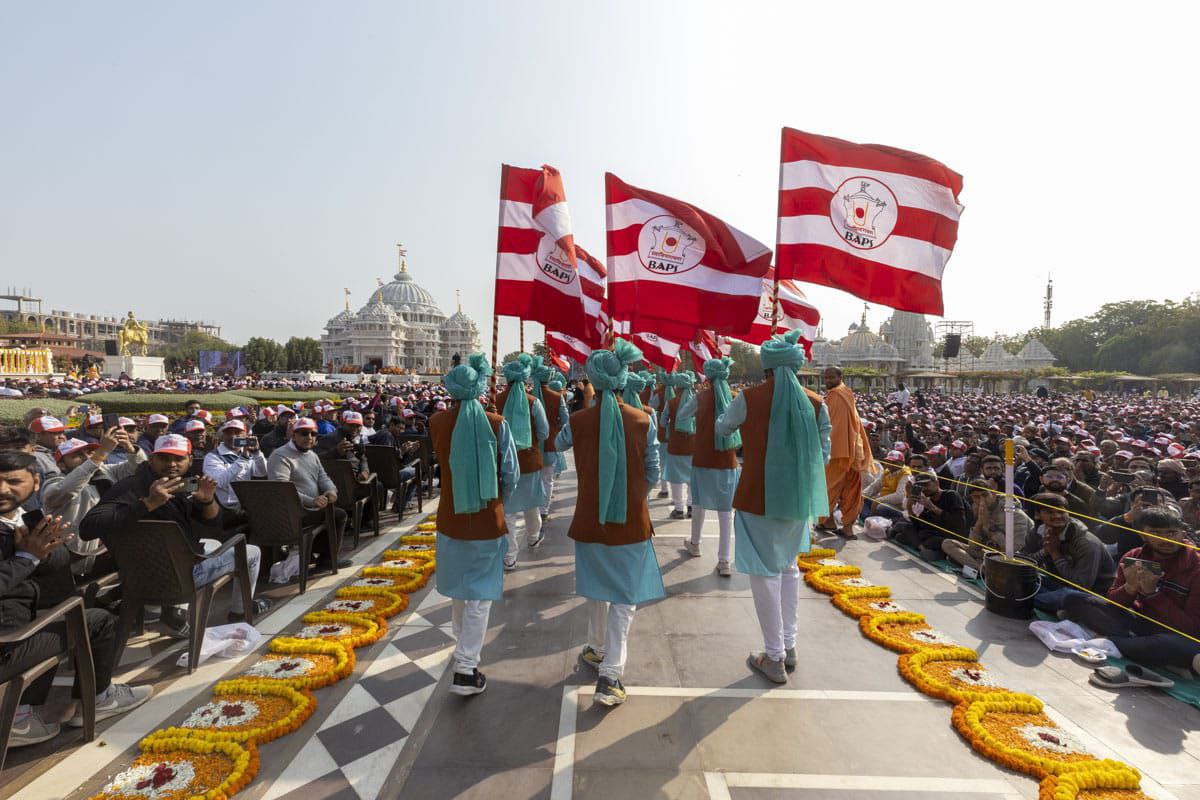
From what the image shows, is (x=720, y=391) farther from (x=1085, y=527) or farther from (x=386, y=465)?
(x=386, y=465)

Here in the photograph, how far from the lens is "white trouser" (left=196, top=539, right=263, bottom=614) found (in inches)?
161

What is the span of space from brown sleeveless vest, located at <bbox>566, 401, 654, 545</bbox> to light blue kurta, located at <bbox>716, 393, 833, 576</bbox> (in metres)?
0.71

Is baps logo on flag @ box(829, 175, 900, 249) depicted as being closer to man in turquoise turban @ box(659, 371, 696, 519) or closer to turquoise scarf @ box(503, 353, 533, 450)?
man in turquoise turban @ box(659, 371, 696, 519)

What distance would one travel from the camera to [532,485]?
255 inches

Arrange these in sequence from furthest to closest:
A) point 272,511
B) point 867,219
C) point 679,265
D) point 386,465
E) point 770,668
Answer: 1. point 386,465
2. point 679,265
3. point 867,219
4. point 272,511
5. point 770,668

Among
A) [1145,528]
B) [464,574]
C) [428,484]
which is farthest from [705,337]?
[464,574]

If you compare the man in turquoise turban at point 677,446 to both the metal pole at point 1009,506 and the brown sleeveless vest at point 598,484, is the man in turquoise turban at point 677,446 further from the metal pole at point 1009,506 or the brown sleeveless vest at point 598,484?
the brown sleeveless vest at point 598,484

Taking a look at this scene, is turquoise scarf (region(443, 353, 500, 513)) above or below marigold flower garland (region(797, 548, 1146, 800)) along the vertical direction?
above

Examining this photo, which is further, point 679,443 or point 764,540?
point 679,443

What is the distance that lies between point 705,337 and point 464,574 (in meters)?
6.77

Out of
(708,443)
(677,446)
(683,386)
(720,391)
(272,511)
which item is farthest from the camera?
(683,386)

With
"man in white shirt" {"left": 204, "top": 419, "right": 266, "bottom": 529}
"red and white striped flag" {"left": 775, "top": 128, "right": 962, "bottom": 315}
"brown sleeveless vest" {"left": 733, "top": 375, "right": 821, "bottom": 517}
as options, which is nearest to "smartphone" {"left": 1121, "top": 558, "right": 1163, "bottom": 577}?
"red and white striped flag" {"left": 775, "top": 128, "right": 962, "bottom": 315}

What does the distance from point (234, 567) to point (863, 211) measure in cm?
583

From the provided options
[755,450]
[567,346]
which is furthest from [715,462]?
[567,346]
